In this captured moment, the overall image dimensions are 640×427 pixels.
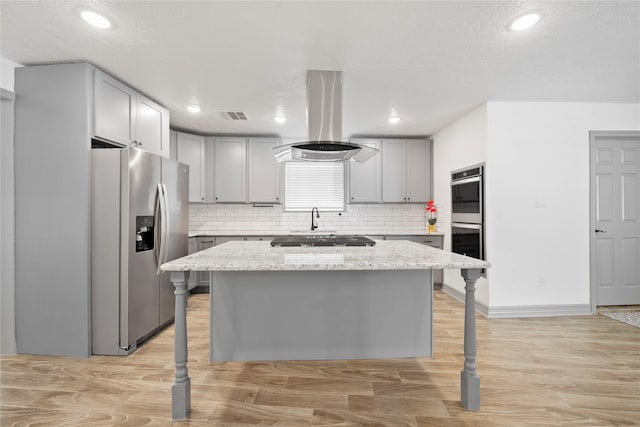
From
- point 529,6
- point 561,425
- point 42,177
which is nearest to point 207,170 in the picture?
point 42,177

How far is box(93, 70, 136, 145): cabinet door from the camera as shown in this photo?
2.71m

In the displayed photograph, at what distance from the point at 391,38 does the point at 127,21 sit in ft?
6.00

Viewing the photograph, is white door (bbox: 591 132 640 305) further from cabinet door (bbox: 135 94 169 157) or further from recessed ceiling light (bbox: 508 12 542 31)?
cabinet door (bbox: 135 94 169 157)

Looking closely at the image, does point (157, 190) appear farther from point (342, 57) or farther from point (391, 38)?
point (391, 38)

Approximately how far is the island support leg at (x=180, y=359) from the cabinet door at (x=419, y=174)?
13.5 feet

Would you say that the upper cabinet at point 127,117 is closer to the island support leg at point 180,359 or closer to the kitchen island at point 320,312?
the kitchen island at point 320,312

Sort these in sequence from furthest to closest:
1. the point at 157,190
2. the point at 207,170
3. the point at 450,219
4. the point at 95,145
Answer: the point at 207,170 < the point at 450,219 < the point at 157,190 < the point at 95,145

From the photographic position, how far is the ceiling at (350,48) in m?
1.98

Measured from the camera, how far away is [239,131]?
191 inches

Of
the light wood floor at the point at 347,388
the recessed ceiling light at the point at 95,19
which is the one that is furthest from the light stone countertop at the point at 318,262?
the recessed ceiling light at the point at 95,19

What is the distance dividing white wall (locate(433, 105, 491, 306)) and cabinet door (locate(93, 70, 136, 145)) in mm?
3872

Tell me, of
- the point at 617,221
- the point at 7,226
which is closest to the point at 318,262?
the point at 7,226

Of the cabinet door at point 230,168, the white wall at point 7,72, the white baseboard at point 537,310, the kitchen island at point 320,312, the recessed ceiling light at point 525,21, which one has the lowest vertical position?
the white baseboard at point 537,310

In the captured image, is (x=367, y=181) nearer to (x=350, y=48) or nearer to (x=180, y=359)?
(x=350, y=48)
